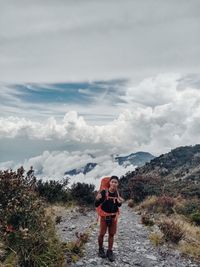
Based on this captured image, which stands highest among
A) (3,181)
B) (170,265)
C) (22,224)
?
(3,181)

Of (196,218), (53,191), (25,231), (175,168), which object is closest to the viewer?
(25,231)

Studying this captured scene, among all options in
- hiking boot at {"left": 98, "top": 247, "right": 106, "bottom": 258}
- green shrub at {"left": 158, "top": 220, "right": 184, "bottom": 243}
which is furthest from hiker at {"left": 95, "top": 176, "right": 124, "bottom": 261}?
green shrub at {"left": 158, "top": 220, "right": 184, "bottom": 243}

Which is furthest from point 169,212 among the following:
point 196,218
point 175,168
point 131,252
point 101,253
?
point 175,168

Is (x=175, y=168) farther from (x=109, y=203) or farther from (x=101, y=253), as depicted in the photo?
(x=109, y=203)

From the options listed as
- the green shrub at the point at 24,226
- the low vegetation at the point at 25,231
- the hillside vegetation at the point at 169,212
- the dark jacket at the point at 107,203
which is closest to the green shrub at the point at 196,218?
the hillside vegetation at the point at 169,212

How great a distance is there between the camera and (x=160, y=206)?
22.1 m

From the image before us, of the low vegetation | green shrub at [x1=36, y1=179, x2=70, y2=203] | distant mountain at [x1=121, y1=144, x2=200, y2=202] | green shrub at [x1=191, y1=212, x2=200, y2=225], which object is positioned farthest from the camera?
distant mountain at [x1=121, y1=144, x2=200, y2=202]

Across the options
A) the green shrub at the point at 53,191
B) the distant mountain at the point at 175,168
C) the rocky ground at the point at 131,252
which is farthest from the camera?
the distant mountain at the point at 175,168

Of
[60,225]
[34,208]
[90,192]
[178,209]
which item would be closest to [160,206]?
[178,209]

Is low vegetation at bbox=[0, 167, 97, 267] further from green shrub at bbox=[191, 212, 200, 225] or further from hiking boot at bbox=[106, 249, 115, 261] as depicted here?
green shrub at bbox=[191, 212, 200, 225]

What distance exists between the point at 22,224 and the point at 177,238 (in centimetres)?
560

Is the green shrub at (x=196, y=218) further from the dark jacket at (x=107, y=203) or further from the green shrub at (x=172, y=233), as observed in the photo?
the dark jacket at (x=107, y=203)

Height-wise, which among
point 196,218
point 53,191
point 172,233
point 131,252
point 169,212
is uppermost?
point 53,191

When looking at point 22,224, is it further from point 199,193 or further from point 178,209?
point 199,193
